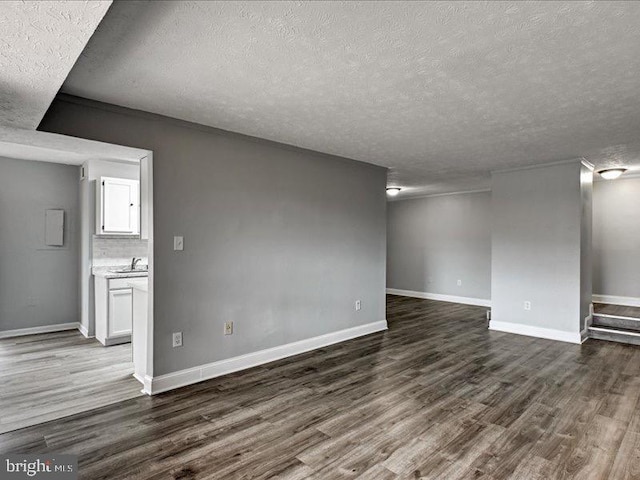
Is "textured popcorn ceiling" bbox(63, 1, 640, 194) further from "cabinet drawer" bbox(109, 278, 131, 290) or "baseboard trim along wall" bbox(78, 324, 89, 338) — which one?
"baseboard trim along wall" bbox(78, 324, 89, 338)

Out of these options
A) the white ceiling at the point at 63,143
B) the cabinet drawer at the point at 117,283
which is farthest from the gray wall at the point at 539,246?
the cabinet drawer at the point at 117,283

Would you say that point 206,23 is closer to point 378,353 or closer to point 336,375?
point 336,375

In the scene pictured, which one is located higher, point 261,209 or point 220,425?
point 261,209

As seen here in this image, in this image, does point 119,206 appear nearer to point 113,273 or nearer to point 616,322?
point 113,273

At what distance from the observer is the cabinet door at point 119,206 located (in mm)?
4957

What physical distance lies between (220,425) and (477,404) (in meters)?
2.06

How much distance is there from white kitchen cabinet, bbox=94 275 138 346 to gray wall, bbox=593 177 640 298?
8.29 meters

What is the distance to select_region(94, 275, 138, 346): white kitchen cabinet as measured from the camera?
460 centimetres

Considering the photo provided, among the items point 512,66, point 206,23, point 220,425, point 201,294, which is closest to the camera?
point 206,23

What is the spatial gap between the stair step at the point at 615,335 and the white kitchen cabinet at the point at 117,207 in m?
6.66

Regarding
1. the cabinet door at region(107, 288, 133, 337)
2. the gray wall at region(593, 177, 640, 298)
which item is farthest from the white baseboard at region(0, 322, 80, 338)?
the gray wall at region(593, 177, 640, 298)

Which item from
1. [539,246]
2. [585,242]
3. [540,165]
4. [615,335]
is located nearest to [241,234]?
[539,246]

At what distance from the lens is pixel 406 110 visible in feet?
10.1

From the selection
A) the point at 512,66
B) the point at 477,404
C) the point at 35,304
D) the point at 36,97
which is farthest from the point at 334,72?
the point at 35,304
